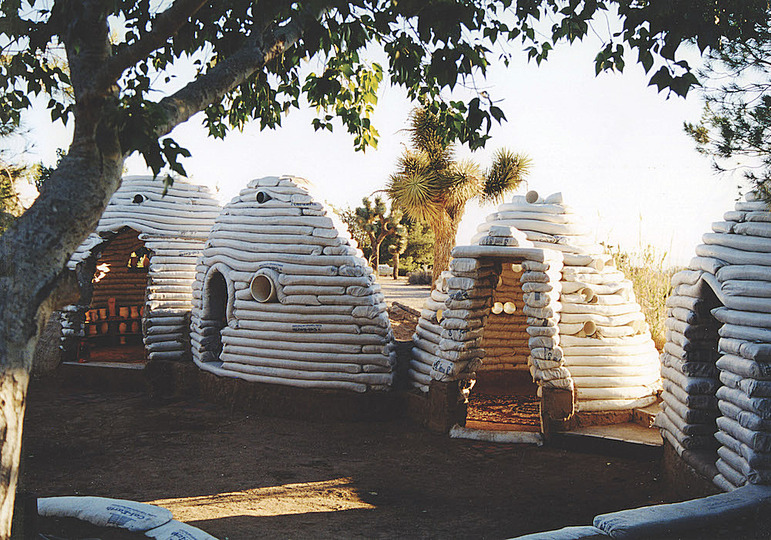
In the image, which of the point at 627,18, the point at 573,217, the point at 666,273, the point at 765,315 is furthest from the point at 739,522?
the point at 666,273

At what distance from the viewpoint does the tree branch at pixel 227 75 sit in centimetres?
402

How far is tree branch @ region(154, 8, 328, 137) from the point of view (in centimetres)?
402

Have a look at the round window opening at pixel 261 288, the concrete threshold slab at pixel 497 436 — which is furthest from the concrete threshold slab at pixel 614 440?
the round window opening at pixel 261 288

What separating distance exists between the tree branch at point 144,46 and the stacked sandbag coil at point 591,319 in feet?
19.5

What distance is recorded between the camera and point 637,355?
9.19 metres

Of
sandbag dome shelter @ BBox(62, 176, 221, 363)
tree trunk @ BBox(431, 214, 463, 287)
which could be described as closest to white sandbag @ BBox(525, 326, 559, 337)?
sandbag dome shelter @ BBox(62, 176, 221, 363)

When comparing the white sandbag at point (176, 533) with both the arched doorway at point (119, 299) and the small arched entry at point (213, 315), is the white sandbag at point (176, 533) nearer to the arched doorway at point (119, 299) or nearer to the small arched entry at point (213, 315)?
the small arched entry at point (213, 315)

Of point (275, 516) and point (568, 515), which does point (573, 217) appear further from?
point (275, 516)

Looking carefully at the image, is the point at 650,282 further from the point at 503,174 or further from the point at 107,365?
the point at 107,365

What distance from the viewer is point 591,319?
8.99 metres

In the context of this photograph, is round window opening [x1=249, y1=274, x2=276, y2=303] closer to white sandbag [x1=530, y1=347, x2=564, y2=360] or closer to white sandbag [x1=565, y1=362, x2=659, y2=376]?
white sandbag [x1=530, y1=347, x2=564, y2=360]

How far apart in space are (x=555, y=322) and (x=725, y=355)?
297 cm

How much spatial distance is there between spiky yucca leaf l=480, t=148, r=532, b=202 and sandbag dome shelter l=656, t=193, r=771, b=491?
12362 mm

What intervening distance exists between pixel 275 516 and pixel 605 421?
15.4 ft
